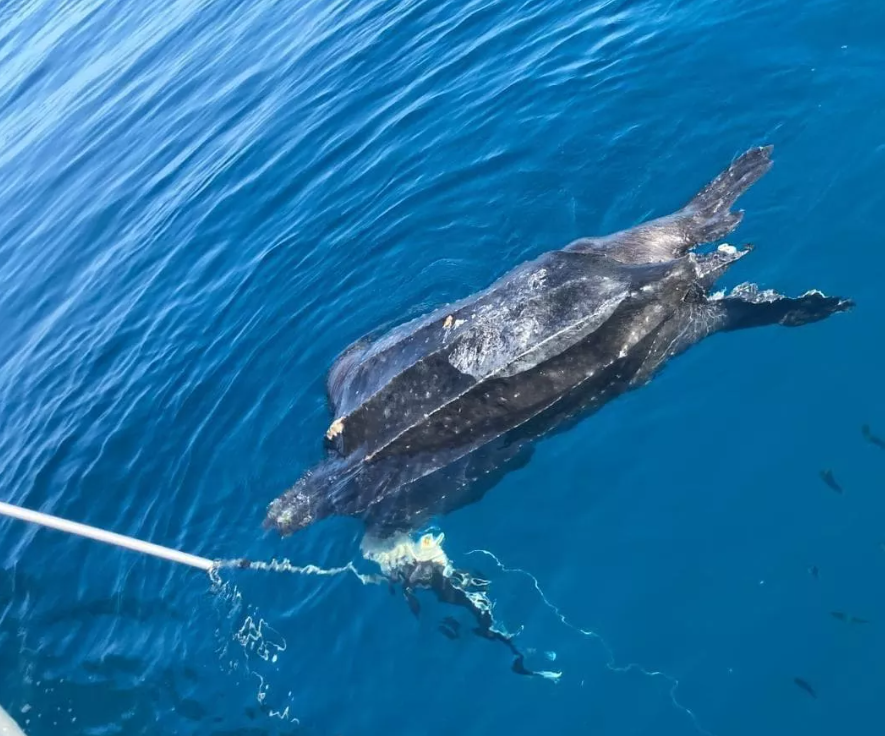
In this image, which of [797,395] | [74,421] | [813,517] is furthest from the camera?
[74,421]

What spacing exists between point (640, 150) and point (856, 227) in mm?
3497

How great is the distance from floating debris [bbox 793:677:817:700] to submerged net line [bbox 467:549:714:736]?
0.78 meters

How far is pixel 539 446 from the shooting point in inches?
366

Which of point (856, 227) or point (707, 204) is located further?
point (707, 204)

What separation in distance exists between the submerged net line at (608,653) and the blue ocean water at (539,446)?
29 millimetres

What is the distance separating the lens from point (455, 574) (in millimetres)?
8664

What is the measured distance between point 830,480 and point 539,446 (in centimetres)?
288

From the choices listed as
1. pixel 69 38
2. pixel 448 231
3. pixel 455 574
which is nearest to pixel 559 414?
pixel 455 574

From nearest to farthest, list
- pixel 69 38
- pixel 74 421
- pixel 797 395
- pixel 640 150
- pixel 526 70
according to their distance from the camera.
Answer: pixel 797 395 < pixel 640 150 < pixel 74 421 < pixel 526 70 < pixel 69 38

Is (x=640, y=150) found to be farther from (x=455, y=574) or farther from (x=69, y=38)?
(x=69, y=38)

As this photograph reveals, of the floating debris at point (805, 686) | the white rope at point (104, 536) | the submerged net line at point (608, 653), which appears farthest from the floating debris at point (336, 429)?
the floating debris at point (805, 686)

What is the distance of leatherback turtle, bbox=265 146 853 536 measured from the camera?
29.2 ft

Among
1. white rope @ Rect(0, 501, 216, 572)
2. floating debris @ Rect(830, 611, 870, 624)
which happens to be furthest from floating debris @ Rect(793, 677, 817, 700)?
white rope @ Rect(0, 501, 216, 572)

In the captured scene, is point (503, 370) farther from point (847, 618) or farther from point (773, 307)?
point (847, 618)
